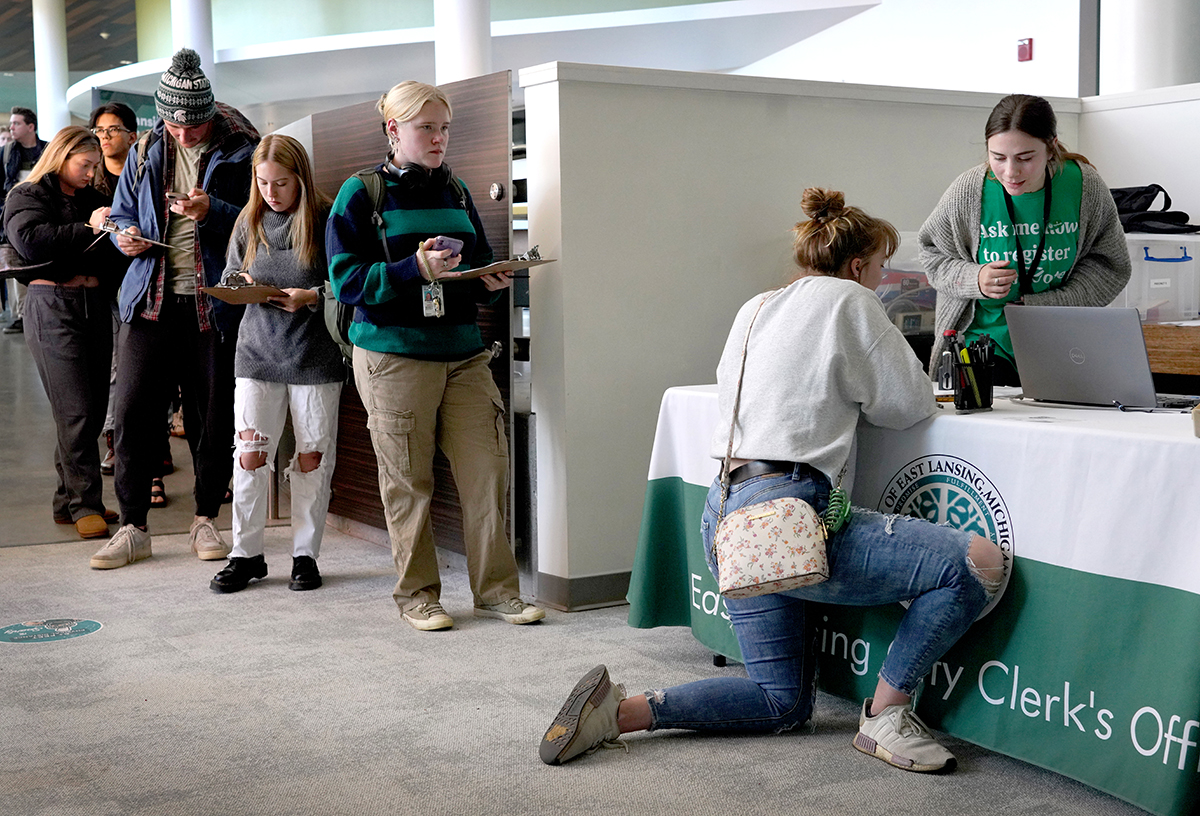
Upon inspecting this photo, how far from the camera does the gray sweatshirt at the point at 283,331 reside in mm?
3980

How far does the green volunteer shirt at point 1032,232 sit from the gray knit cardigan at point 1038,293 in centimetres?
2

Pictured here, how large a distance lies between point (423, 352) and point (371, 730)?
1.20 meters

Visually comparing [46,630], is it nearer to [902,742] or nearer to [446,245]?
[446,245]

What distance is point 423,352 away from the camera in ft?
11.7

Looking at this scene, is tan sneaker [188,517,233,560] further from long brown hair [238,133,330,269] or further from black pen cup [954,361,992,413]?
black pen cup [954,361,992,413]

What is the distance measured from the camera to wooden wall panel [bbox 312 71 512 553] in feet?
12.7

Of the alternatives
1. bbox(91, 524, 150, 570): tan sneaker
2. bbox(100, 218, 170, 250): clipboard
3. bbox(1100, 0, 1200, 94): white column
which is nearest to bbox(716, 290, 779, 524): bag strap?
bbox(100, 218, 170, 250): clipboard

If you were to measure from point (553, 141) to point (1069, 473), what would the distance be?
6.36 feet

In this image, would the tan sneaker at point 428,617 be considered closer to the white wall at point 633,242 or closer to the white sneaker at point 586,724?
the white wall at point 633,242

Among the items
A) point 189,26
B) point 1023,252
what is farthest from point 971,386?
point 189,26

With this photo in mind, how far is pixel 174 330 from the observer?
4418 millimetres

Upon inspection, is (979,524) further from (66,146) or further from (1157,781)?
(66,146)

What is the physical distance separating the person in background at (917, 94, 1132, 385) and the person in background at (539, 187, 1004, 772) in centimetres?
78

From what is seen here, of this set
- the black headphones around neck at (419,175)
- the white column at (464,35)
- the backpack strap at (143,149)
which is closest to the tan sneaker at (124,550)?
the backpack strap at (143,149)
